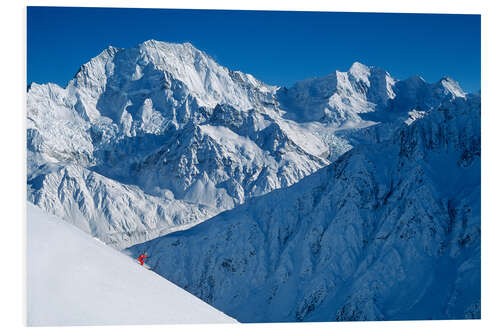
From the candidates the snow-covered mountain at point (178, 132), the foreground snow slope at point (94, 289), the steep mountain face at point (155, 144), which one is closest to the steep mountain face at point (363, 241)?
the foreground snow slope at point (94, 289)

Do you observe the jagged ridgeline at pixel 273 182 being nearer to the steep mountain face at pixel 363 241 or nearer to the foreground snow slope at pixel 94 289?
the steep mountain face at pixel 363 241

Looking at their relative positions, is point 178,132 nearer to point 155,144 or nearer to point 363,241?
point 155,144

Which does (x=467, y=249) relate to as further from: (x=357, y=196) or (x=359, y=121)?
(x=359, y=121)

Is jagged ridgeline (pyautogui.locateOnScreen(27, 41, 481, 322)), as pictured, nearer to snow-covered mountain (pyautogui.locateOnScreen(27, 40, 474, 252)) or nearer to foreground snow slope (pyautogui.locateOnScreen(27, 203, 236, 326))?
snow-covered mountain (pyautogui.locateOnScreen(27, 40, 474, 252))

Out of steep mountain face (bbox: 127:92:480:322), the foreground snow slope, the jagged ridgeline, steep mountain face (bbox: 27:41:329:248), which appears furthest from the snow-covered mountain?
the foreground snow slope

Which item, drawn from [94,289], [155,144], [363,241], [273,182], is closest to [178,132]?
[155,144]

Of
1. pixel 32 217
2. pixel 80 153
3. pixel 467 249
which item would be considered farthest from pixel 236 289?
pixel 80 153
